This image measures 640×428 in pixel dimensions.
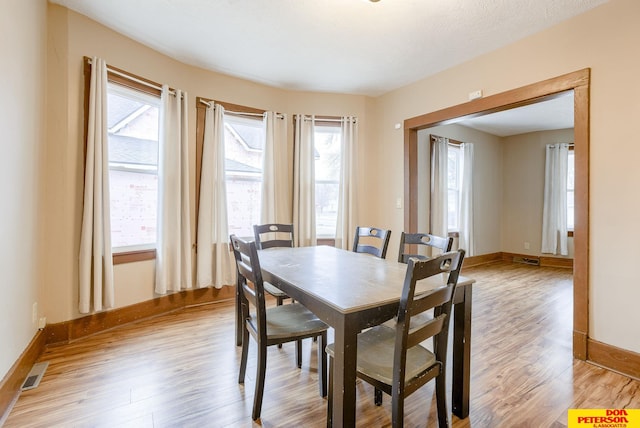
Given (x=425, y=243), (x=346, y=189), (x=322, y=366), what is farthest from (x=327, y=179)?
(x=322, y=366)

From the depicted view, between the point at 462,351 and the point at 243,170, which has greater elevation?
the point at 243,170

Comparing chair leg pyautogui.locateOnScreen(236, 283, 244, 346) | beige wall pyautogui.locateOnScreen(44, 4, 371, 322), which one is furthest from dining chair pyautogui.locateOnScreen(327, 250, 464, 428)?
beige wall pyautogui.locateOnScreen(44, 4, 371, 322)

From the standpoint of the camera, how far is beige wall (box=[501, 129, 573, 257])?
232 inches

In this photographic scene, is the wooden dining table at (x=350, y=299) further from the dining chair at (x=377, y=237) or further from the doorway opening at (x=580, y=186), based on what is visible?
the doorway opening at (x=580, y=186)

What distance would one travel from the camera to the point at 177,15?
2.43 metres

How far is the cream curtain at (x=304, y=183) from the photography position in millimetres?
3945

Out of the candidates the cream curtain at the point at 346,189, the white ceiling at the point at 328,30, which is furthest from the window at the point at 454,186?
the white ceiling at the point at 328,30

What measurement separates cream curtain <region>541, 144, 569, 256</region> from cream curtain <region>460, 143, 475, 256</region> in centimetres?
153

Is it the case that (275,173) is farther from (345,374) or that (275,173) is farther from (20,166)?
(345,374)

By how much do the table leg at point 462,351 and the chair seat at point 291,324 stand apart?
2.30ft

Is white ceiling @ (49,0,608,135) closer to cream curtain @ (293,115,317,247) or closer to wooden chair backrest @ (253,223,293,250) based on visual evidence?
cream curtain @ (293,115,317,247)

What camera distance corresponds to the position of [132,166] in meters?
2.90

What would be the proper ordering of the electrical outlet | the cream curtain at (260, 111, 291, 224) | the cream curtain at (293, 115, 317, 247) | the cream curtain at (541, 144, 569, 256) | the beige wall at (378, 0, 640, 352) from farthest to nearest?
the cream curtain at (541, 144, 569, 256)
the cream curtain at (293, 115, 317, 247)
the cream curtain at (260, 111, 291, 224)
the electrical outlet
the beige wall at (378, 0, 640, 352)

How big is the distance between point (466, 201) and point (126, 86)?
5.29 m
